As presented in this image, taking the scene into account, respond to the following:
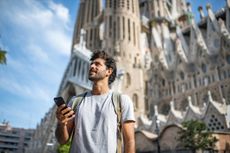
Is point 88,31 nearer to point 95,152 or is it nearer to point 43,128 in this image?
point 43,128

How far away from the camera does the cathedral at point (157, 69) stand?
21.0 meters

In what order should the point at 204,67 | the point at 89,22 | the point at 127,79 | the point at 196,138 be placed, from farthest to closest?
1. the point at 89,22
2. the point at 127,79
3. the point at 204,67
4. the point at 196,138

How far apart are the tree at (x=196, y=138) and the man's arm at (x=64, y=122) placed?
29.9 ft

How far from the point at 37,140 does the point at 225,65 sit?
71.0 ft

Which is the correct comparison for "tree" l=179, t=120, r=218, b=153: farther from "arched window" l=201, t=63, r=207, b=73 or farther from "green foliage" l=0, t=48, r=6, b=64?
"arched window" l=201, t=63, r=207, b=73

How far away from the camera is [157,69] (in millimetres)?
29766

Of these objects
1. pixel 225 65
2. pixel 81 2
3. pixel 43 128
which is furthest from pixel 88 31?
pixel 225 65

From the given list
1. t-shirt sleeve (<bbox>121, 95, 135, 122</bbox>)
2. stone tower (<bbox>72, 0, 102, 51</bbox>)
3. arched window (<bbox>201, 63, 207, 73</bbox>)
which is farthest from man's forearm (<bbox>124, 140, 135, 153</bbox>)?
stone tower (<bbox>72, 0, 102, 51</bbox>)

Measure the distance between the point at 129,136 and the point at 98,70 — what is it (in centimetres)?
62

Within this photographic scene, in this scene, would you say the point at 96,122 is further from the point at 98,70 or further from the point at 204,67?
the point at 204,67

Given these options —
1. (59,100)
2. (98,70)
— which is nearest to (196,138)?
(98,70)

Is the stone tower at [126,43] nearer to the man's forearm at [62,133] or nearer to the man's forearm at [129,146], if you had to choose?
the man's forearm at [62,133]

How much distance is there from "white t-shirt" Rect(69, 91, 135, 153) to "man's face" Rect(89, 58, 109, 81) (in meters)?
0.17

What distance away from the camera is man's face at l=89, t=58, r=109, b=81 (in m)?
1.89
